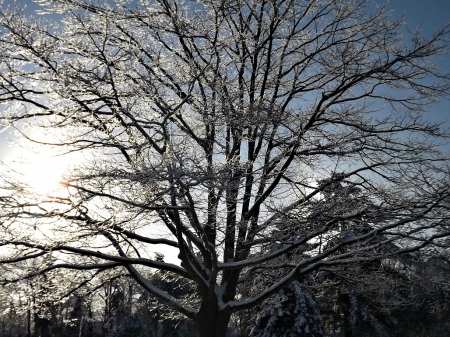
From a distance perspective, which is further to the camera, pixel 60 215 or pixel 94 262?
pixel 94 262

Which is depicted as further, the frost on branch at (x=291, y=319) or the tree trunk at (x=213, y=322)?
the frost on branch at (x=291, y=319)

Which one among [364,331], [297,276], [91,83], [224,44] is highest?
[224,44]

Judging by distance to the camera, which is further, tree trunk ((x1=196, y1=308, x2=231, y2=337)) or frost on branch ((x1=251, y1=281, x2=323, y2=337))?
frost on branch ((x1=251, y1=281, x2=323, y2=337))

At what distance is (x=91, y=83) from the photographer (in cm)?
700

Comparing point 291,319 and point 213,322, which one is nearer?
point 213,322

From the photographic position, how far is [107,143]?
745 centimetres

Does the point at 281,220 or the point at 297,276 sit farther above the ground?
the point at 281,220

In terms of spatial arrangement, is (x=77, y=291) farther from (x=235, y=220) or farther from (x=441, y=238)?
(x=441, y=238)

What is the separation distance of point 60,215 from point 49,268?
2.31m

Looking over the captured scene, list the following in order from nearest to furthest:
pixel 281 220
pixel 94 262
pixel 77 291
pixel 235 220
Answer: pixel 281 220 < pixel 235 220 < pixel 94 262 < pixel 77 291

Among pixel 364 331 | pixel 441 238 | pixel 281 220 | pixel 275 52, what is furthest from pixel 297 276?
pixel 364 331

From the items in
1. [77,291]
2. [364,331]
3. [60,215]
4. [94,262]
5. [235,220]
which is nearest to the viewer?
[60,215]

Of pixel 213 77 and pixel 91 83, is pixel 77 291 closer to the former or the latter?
A: pixel 91 83

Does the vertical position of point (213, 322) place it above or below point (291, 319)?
above
